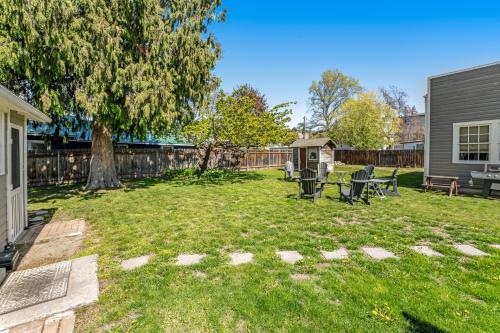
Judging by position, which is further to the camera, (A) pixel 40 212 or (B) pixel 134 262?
(A) pixel 40 212

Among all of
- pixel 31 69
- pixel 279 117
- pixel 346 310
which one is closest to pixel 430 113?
pixel 279 117

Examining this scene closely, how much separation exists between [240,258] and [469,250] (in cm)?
348

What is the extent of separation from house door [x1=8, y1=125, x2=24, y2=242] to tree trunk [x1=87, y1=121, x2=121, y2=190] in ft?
17.5

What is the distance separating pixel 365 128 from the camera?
77.7 feet

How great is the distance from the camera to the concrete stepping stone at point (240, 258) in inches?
139

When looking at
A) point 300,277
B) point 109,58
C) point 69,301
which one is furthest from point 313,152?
point 69,301

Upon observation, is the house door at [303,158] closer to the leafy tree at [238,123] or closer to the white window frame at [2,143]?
the leafy tree at [238,123]

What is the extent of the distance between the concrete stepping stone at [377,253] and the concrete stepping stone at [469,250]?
1.13 metres

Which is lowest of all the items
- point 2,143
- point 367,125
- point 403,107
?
point 2,143

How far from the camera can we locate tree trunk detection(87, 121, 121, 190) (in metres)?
10.3

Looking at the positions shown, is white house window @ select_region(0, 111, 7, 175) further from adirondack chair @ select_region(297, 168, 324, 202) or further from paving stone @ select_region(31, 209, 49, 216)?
adirondack chair @ select_region(297, 168, 324, 202)

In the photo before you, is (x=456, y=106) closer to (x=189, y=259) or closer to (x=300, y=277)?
(x=300, y=277)

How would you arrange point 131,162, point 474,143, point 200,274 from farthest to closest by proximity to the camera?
point 131,162 → point 474,143 → point 200,274

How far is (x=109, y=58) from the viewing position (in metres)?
7.88
